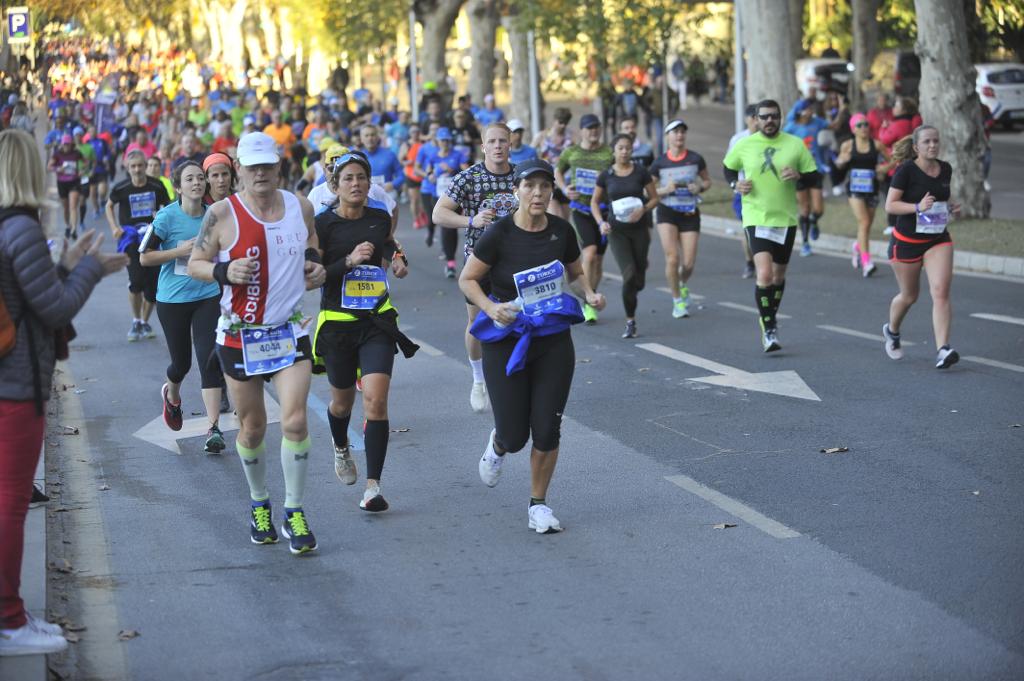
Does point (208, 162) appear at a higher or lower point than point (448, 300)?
higher

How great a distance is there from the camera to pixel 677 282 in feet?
51.5

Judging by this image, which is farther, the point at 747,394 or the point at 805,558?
the point at 747,394

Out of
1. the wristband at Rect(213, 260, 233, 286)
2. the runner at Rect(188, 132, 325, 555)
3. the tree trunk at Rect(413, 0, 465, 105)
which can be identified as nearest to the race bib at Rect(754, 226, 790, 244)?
the runner at Rect(188, 132, 325, 555)

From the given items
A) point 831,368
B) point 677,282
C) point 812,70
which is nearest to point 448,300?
point 677,282

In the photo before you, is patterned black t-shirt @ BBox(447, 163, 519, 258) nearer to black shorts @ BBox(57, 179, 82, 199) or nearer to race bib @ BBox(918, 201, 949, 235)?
race bib @ BBox(918, 201, 949, 235)

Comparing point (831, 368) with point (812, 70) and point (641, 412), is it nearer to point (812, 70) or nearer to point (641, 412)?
point (641, 412)

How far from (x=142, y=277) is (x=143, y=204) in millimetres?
614

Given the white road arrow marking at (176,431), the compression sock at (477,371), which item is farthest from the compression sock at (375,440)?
the compression sock at (477,371)

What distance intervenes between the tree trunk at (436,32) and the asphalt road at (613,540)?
36.7 metres

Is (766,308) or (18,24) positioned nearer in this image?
(766,308)

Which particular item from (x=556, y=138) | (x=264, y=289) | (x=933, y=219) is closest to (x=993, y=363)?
(x=933, y=219)

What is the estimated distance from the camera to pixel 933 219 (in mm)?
12039

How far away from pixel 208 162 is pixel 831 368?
16.5 ft

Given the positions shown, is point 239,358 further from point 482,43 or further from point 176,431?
point 482,43
